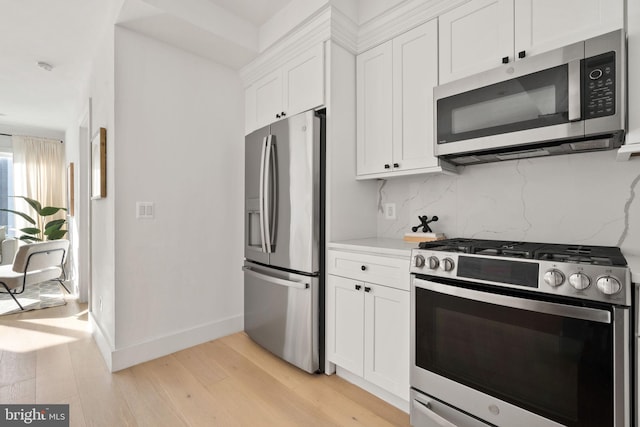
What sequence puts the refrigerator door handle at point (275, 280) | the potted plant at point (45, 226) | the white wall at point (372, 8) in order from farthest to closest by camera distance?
the potted plant at point (45, 226) < the refrigerator door handle at point (275, 280) < the white wall at point (372, 8)

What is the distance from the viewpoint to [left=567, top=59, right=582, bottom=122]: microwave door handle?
137 centimetres

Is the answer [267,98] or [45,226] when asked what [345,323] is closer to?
[267,98]

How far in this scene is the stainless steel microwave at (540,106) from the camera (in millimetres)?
1318

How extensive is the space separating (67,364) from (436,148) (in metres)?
3.06

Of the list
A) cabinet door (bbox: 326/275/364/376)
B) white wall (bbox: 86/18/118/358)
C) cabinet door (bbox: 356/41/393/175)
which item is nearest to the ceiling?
white wall (bbox: 86/18/118/358)

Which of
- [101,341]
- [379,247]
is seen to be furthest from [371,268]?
[101,341]

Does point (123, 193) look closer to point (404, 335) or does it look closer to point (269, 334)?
point (269, 334)

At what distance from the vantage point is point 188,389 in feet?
6.76

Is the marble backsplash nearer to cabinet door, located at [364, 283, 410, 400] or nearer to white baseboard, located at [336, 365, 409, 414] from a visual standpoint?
cabinet door, located at [364, 283, 410, 400]

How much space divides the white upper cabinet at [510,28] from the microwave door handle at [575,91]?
0.18 metres

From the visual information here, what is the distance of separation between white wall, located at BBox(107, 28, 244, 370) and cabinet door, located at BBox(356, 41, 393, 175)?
51.7 inches

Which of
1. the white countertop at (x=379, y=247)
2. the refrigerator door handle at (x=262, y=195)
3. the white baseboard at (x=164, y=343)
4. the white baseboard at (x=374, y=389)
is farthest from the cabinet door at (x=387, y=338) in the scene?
the white baseboard at (x=164, y=343)

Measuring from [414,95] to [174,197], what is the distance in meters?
2.04

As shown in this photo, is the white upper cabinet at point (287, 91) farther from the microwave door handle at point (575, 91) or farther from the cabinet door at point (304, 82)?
the microwave door handle at point (575, 91)
